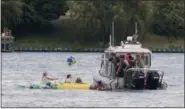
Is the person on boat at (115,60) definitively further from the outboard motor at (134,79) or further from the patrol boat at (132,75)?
the outboard motor at (134,79)

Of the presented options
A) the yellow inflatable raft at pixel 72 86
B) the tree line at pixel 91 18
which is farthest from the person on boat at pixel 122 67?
the tree line at pixel 91 18

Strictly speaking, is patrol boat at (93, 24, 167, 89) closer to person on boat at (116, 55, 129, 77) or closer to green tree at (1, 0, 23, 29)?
person on boat at (116, 55, 129, 77)

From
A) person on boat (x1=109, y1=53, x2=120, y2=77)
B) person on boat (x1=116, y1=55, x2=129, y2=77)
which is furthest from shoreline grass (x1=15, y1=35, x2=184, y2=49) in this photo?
person on boat (x1=116, y1=55, x2=129, y2=77)

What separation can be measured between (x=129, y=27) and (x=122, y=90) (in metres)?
72.3

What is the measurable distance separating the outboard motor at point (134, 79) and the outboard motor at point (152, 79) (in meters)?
0.43

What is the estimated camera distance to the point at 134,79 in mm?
47188

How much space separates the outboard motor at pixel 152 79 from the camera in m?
47.3

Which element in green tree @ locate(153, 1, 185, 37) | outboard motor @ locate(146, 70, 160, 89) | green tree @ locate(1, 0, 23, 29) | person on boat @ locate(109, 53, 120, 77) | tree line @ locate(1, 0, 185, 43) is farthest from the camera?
green tree @ locate(153, 1, 185, 37)

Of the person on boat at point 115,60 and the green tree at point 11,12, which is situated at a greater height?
the person on boat at point 115,60

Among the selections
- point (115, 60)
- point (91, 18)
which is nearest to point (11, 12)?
point (91, 18)

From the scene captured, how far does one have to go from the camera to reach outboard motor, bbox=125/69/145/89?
46812 mm

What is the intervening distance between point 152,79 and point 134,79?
114 cm

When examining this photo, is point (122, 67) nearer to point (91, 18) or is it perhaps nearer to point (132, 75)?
point (132, 75)

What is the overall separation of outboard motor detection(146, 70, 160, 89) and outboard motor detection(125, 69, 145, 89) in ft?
1.39
